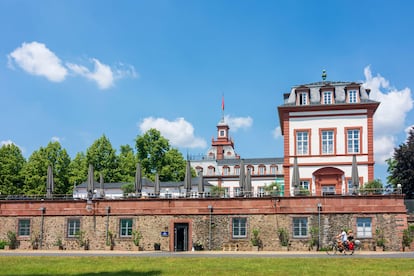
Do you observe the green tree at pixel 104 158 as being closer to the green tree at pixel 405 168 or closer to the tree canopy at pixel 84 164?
the tree canopy at pixel 84 164

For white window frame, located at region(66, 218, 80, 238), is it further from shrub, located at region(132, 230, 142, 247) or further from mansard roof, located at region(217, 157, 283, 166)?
mansard roof, located at region(217, 157, 283, 166)

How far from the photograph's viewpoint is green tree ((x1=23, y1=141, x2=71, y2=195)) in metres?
59.8

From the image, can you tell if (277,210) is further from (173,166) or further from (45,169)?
(45,169)

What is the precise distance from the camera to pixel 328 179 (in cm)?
4234

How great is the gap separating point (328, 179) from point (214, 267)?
23.4 metres

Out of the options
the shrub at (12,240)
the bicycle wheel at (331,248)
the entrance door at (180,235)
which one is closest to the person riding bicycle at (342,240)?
the bicycle wheel at (331,248)

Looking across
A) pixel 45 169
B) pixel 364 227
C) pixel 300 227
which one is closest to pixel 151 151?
pixel 45 169

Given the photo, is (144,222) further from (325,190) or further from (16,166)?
(16,166)

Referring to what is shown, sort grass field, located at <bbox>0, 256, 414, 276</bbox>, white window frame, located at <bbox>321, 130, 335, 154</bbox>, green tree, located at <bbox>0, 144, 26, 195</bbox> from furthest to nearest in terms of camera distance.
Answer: green tree, located at <bbox>0, 144, 26, 195</bbox>, white window frame, located at <bbox>321, 130, 335, 154</bbox>, grass field, located at <bbox>0, 256, 414, 276</bbox>

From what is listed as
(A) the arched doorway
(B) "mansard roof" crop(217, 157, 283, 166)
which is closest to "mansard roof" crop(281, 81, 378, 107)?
(A) the arched doorway

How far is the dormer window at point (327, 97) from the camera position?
43.8 m

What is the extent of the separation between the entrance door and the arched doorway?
12.2 meters

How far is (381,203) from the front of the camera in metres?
A: 33.5

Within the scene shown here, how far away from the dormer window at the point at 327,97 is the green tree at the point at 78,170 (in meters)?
30.7
